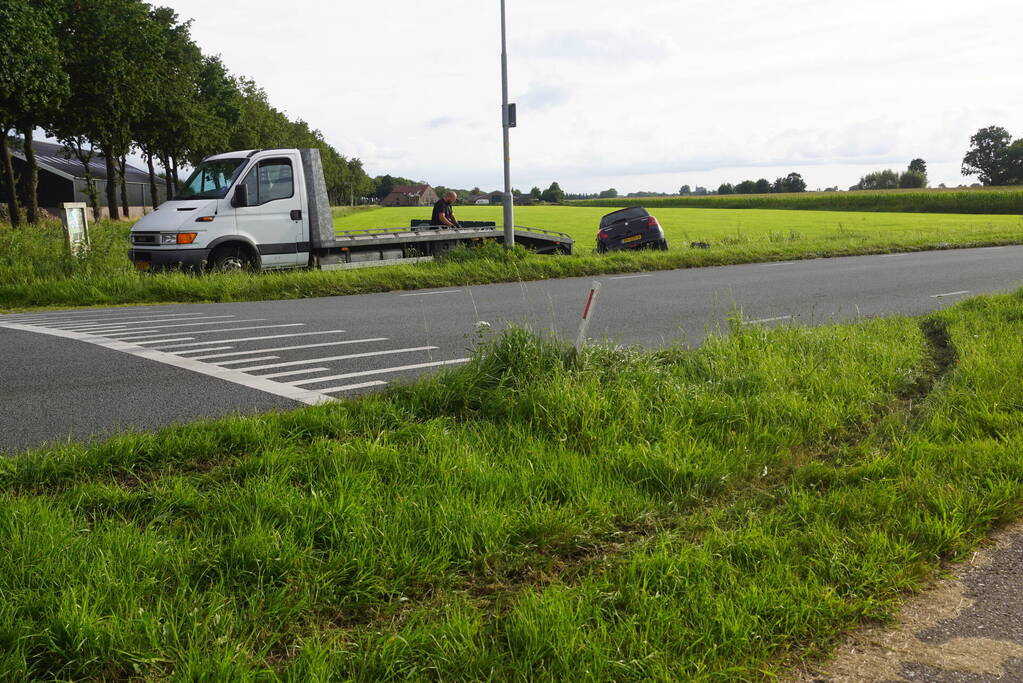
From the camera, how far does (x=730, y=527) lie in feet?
11.5

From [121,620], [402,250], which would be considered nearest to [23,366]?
[121,620]

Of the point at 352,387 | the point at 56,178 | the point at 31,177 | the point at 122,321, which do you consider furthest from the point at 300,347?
the point at 56,178

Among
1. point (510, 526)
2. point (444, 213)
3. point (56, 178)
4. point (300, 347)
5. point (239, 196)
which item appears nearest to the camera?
point (510, 526)

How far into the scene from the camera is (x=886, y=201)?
245 feet

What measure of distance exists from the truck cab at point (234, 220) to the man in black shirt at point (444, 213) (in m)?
3.84

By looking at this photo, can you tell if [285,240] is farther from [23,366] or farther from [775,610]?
[775,610]

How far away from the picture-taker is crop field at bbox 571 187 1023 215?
209 feet

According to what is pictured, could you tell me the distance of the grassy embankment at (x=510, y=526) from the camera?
2.54 m

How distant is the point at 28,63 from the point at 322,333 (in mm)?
24091

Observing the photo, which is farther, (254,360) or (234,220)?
(234,220)

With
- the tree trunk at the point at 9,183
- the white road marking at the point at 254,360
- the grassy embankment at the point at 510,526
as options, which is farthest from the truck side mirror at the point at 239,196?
the tree trunk at the point at 9,183

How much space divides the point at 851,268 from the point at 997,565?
1468 cm

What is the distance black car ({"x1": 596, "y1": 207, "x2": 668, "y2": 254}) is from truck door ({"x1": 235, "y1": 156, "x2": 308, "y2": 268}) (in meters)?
9.15

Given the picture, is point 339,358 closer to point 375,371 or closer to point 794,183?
point 375,371
